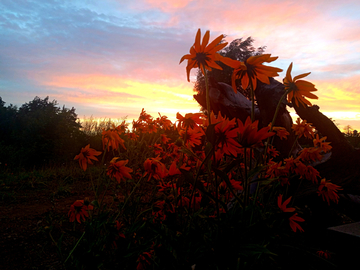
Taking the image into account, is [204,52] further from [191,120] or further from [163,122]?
[163,122]

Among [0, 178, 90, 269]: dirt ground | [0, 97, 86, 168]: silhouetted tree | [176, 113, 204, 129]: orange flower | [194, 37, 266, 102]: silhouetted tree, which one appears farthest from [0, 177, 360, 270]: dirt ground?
[194, 37, 266, 102]: silhouetted tree

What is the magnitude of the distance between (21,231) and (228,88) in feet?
17.9

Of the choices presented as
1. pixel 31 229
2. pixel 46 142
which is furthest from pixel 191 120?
pixel 46 142

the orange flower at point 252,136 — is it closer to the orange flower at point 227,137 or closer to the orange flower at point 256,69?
the orange flower at point 227,137

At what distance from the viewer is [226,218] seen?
1.03 meters

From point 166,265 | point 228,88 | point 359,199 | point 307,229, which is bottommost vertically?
point 307,229

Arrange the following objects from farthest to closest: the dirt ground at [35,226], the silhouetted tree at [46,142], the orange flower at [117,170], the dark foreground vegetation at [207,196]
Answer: the silhouetted tree at [46,142]
the dirt ground at [35,226]
the orange flower at [117,170]
the dark foreground vegetation at [207,196]

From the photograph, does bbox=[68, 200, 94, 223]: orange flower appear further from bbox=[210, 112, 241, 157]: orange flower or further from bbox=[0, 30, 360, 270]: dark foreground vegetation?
bbox=[210, 112, 241, 157]: orange flower

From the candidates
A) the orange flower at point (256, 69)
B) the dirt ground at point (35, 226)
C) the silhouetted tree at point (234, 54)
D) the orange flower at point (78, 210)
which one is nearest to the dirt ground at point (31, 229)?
the dirt ground at point (35, 226)

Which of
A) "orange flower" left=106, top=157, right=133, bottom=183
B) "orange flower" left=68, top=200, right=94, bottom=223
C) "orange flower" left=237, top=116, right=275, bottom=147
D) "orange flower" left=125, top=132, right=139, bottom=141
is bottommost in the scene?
"orange flower" left=68, top=200, right=94, bottom=223

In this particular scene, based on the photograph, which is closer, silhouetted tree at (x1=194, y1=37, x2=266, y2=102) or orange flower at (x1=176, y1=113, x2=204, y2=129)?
orange flower at (x1=176, y1=113, x2=204, y2=129)

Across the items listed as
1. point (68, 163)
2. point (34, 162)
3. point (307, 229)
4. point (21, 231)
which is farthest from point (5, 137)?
point (307, 229)

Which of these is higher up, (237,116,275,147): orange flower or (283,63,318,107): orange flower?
(283,63,318,107): orange flower

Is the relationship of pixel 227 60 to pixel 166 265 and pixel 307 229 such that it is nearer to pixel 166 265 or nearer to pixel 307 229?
pixel 166 265
